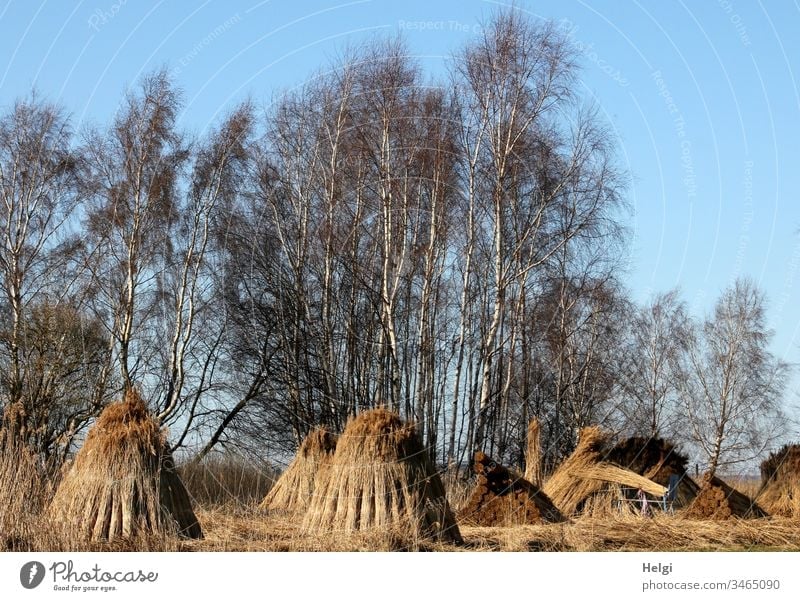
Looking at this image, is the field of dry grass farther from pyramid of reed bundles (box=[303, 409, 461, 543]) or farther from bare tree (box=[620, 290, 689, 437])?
bare tree (box=[620, 290, 689, 437])

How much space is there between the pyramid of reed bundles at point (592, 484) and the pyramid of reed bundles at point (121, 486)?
18.3 feet

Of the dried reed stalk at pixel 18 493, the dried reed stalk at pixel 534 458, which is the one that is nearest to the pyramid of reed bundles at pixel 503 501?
the dried reed stalk at pixel 534 458

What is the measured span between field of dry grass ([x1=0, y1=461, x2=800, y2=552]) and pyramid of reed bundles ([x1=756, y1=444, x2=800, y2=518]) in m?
0.89

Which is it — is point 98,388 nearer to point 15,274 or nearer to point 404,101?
point 15,274

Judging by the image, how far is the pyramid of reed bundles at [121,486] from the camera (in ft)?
34.6

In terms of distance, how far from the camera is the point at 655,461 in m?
15.7

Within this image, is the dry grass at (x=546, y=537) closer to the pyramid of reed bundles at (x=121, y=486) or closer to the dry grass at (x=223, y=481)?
the pyramid of reed bundles at (x=121, y=486)

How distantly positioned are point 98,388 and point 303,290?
416cm

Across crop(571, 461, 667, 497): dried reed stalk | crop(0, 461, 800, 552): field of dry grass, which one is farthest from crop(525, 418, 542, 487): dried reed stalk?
crop(0, 461, 800, 552): field of dry grass

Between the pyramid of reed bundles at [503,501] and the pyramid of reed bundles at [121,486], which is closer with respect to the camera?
the pyramid of reed bundles at [121,486]

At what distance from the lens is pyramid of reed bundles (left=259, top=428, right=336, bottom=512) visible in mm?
14672

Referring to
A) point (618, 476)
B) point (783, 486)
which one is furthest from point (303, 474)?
point (783, 486)

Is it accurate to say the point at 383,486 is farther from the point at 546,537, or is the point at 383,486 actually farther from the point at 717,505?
the point at 717,505

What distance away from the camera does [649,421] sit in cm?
2775
